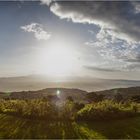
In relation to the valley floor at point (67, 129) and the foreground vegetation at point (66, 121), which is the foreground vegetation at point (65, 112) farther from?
the valley floor at point (67, 129)

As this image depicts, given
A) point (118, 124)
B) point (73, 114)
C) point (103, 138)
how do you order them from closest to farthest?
point (103, 138)
point (118, 124)
point (73, 114)

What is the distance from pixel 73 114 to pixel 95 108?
4.70 feet

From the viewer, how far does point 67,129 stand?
46.0ft

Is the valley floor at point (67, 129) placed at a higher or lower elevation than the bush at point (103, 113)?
lower

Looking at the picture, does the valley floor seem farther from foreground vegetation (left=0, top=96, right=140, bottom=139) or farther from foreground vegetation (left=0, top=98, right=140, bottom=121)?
foreground vegetation (left=0, top=98, right=140, bottom=121)

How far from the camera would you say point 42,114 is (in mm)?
16062

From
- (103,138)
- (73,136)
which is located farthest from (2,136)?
(103,138)

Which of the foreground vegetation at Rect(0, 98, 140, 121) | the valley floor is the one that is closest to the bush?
the foreground vegetation at Rect(0, 98, 140, 121)

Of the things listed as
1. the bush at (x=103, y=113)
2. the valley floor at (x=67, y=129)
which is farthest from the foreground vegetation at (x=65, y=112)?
the valley floor at (x=67, y=129)

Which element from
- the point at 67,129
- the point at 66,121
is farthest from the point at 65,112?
the point at 67,129

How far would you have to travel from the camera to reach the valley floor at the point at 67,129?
13.0 m

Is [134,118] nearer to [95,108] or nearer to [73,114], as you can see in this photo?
[95,108]

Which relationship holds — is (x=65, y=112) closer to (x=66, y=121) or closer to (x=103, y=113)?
(x=66, y=121)

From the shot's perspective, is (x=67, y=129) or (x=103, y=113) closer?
(x=67, y=129)
